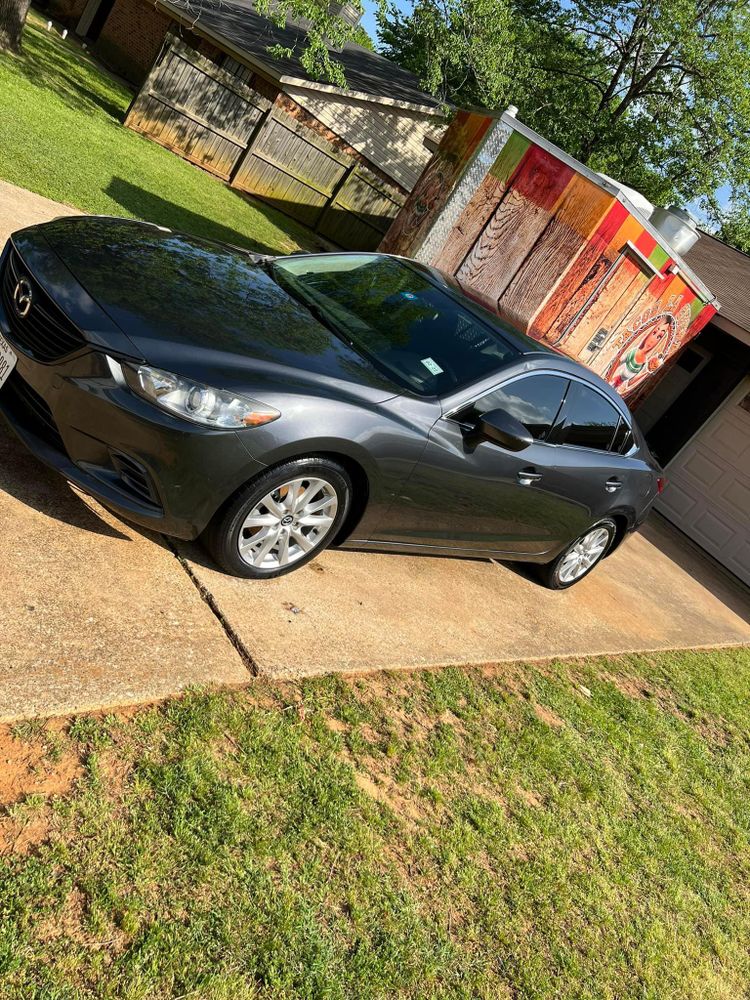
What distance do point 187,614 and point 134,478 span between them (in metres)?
0.64

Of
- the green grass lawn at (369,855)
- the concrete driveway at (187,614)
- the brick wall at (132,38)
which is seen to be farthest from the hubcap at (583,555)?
the brick wall at (132,38)

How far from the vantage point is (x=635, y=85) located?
26609mm

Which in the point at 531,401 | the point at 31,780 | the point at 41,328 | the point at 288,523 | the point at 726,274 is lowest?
the point at 31,780

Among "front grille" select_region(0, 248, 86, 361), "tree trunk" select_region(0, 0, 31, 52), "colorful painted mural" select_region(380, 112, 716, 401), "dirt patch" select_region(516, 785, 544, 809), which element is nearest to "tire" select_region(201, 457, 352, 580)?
"front grille" select_region(0, 248, 86, 361)

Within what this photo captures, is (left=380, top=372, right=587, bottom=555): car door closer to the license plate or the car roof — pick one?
the car roof

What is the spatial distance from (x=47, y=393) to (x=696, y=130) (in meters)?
27.2

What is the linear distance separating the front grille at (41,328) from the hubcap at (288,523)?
3.50 feet

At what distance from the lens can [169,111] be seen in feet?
54.2

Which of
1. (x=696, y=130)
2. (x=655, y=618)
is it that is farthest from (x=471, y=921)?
(x=696, y=130)

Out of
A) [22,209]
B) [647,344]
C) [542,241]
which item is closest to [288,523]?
[22,209]

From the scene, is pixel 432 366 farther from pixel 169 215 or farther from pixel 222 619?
pixel 169 215

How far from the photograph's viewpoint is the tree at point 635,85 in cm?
2364

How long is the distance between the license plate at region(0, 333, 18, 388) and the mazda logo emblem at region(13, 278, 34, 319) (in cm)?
15

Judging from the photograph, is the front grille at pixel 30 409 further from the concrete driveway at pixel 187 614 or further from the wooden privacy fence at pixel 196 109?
the wooden privacy fence at pixel 196 109
